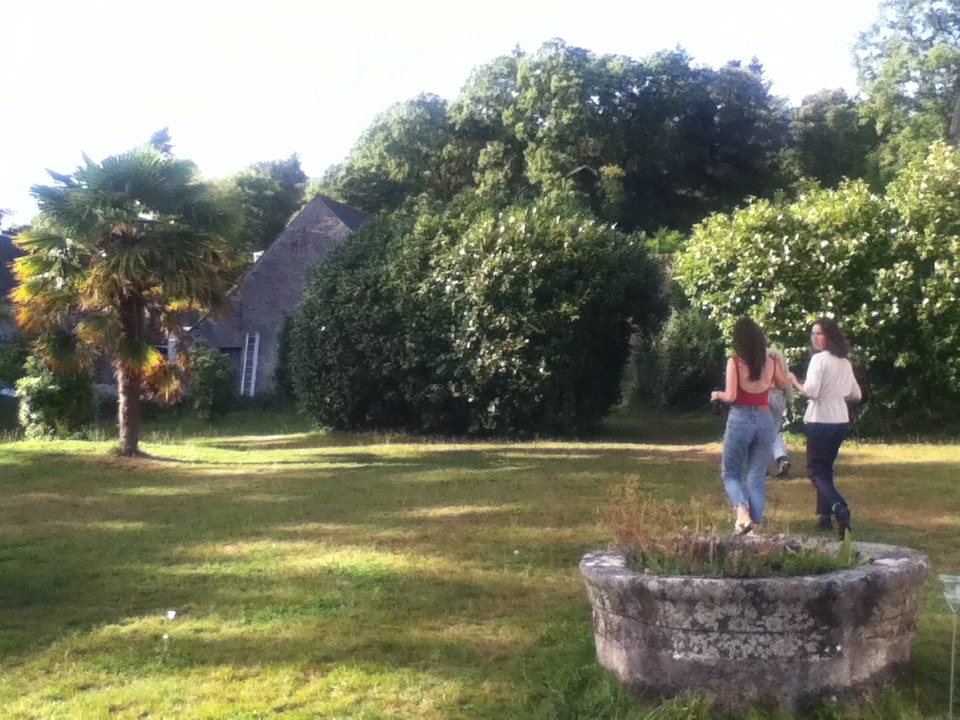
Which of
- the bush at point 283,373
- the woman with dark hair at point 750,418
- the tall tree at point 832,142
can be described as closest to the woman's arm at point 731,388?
the woman with dark hair at point 750,418

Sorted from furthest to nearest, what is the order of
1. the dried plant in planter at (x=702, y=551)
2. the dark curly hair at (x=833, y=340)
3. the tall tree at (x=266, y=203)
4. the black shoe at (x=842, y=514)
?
the tall tree at (x=266, y=203) → the dark curly hair at (x=833, y=340) → the black shoe at (x=842, y=514) → the dried plant in planter at (x=702, y=551)

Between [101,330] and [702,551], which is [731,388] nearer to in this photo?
[702,551]

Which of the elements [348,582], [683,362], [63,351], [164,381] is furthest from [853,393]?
[683,362]

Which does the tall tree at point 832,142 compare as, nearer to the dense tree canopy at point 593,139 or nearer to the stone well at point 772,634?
the dense tree canopy at point 593,139

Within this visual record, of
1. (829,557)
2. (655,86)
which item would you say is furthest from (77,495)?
(655,86)

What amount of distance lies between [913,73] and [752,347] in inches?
1557

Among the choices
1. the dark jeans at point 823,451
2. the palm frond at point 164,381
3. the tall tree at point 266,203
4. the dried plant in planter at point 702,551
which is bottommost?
the dried plant in planter at point 702,551

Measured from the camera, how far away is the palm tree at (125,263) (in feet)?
49.6

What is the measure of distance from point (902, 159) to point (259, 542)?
34.2m

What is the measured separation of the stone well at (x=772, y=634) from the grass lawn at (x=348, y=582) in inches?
4.7

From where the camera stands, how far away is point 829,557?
177 inches

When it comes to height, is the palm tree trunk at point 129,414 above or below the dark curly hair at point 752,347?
below

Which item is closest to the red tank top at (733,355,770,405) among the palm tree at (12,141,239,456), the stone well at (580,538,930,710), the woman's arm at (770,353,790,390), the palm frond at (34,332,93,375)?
the woman's arm at (770,353,790,390)

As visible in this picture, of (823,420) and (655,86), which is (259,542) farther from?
(655,86)
